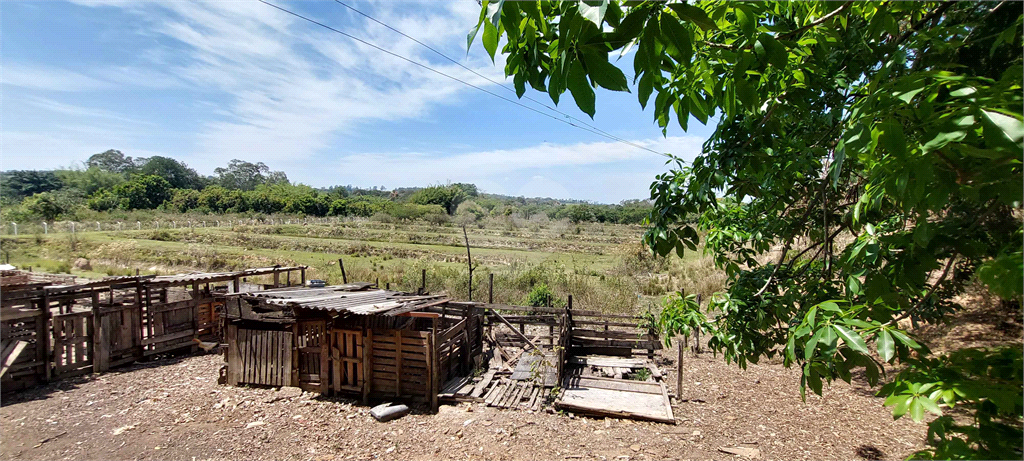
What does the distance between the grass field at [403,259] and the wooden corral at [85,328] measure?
233 inches

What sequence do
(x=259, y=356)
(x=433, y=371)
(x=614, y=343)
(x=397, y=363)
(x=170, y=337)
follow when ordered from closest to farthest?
(x=433, y=371), (x=397, y=363), (x=259, y=356), (x=170, y=337), (x=614, y=343)

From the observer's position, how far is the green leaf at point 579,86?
0.96m

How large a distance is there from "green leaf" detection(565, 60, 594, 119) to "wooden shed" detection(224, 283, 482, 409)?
7536mm

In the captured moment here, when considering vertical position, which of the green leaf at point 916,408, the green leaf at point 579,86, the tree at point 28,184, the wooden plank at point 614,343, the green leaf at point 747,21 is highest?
the tree at point 28,184

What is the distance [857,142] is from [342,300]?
9.33 m

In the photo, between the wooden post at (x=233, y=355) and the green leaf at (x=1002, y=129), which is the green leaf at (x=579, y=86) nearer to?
the green leaf at (x=1002, y=129)

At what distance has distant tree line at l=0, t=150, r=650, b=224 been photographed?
90.2 ft

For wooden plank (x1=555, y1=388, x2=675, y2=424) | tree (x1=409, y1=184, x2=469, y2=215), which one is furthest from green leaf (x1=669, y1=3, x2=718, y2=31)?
tree (x1=409, y1=184, x2=469, y2=215)

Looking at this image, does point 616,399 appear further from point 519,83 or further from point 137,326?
point 137,326

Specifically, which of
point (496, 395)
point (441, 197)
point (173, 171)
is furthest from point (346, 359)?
point (173, 171)

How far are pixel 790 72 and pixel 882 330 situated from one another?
4.75 feet

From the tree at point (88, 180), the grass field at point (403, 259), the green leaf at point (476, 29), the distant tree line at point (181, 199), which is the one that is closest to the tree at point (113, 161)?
the distant tree line at point (181, 199)

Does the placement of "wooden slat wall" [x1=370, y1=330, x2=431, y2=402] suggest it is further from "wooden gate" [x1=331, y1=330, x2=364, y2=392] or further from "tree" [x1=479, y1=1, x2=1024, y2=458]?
"tree" [x1=479, y1=1, x2=1024, y2=458]

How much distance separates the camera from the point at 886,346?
3.81 ft
